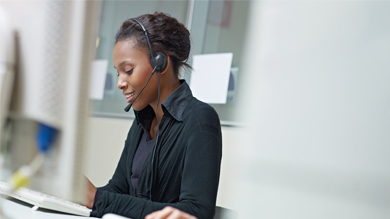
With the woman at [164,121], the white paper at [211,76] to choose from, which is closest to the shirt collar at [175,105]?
the woman at [164,121]

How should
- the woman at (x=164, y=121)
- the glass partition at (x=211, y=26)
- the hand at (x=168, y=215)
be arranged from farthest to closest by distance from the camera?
the glass partition at (x=211, y=26), the woman at (x=164, y=121), the hand at (x=168, y=215)

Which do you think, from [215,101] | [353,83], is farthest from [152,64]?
[215,101]

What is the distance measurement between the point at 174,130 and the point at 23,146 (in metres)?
0.77

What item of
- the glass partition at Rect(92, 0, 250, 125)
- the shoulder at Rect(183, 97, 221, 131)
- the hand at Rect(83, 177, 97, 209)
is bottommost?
the hand at Rect(83, 177, 97, 209)

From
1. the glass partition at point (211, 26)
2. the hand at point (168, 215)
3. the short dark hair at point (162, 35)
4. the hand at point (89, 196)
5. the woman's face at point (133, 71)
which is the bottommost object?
the hand at point (89, 196)

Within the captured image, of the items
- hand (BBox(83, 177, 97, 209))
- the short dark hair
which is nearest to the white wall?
the short dark hair

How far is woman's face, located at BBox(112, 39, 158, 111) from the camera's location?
1.25 m

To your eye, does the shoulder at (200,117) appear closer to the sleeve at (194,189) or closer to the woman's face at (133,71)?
the sleeve at (194,189)

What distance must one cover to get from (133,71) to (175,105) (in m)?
0.17

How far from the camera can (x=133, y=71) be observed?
1255 millimetres

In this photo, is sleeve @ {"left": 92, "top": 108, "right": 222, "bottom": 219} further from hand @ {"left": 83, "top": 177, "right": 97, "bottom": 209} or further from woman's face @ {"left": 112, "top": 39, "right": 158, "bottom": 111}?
woman's face @ {"left": 112, "top": 39, "right": 158, "bottom": 111}

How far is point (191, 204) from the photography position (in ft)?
3.49

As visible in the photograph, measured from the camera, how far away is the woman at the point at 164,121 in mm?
1141

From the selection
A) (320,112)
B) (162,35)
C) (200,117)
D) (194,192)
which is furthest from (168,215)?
(320,112)
